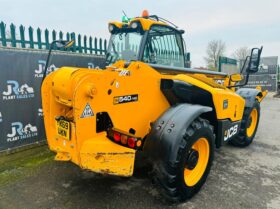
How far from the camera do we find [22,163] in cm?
412

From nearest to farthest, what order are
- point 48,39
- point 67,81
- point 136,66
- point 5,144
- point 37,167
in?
point 67,81 < point 136,66 < point 37,167 < point 5,144 < point 48,39

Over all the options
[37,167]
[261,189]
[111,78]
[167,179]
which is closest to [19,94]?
[37,167]

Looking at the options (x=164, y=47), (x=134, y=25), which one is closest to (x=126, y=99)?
(x=134, y=25)

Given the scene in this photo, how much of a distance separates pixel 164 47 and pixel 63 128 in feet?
7.48

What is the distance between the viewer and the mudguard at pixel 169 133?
2.63 meters

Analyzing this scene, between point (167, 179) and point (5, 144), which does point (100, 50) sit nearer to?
point (5, 144)

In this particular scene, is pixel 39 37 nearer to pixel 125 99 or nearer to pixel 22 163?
pixel 22 163

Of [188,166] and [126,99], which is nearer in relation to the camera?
[126,99]

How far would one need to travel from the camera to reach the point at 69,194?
10.3 ft

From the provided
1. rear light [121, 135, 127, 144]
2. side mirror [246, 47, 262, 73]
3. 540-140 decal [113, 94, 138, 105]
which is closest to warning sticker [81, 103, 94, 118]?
540-140 decal [113, 94, 138, 105]

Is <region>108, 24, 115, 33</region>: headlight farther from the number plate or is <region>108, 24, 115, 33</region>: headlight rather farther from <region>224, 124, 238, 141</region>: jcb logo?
<region>224, 124, 238, 141</region>: jcb logo

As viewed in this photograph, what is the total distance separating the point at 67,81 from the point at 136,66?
0.79m

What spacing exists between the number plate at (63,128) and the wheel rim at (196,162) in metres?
1.43

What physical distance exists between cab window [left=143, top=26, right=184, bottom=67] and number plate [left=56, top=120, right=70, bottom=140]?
1657 millimetres
